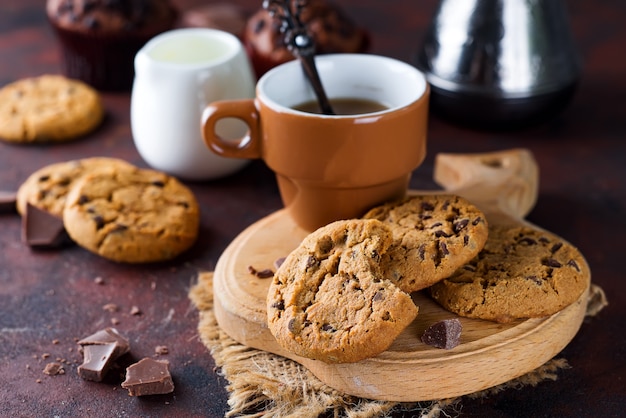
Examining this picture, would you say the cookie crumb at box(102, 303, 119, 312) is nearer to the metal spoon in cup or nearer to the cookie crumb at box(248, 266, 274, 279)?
the cookie crumb at box(248, 266, 274, 279)

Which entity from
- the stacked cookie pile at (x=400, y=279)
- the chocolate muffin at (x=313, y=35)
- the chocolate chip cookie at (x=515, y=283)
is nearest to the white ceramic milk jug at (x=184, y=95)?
the chocolate muffin at (x=313, y=35)

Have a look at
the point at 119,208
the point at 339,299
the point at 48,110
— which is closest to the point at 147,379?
the point at 339,299

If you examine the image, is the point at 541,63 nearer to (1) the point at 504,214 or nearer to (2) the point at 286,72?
(1) the point at 504,214

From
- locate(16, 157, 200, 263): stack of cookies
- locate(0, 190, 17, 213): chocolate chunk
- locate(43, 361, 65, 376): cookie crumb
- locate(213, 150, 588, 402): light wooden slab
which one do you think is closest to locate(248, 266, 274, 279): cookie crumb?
locate(213, 150, 588, 402): light wooden slab

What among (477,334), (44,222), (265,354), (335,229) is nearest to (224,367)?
(265,354)

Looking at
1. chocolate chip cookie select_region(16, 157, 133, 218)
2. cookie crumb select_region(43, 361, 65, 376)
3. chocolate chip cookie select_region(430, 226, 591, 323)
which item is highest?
chocolate chip cookie select_region(430, 226, 591, 323)

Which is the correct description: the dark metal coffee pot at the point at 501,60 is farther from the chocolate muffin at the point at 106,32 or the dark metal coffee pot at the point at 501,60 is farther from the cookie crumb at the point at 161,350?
the cookie crumb at the point at 161,350
